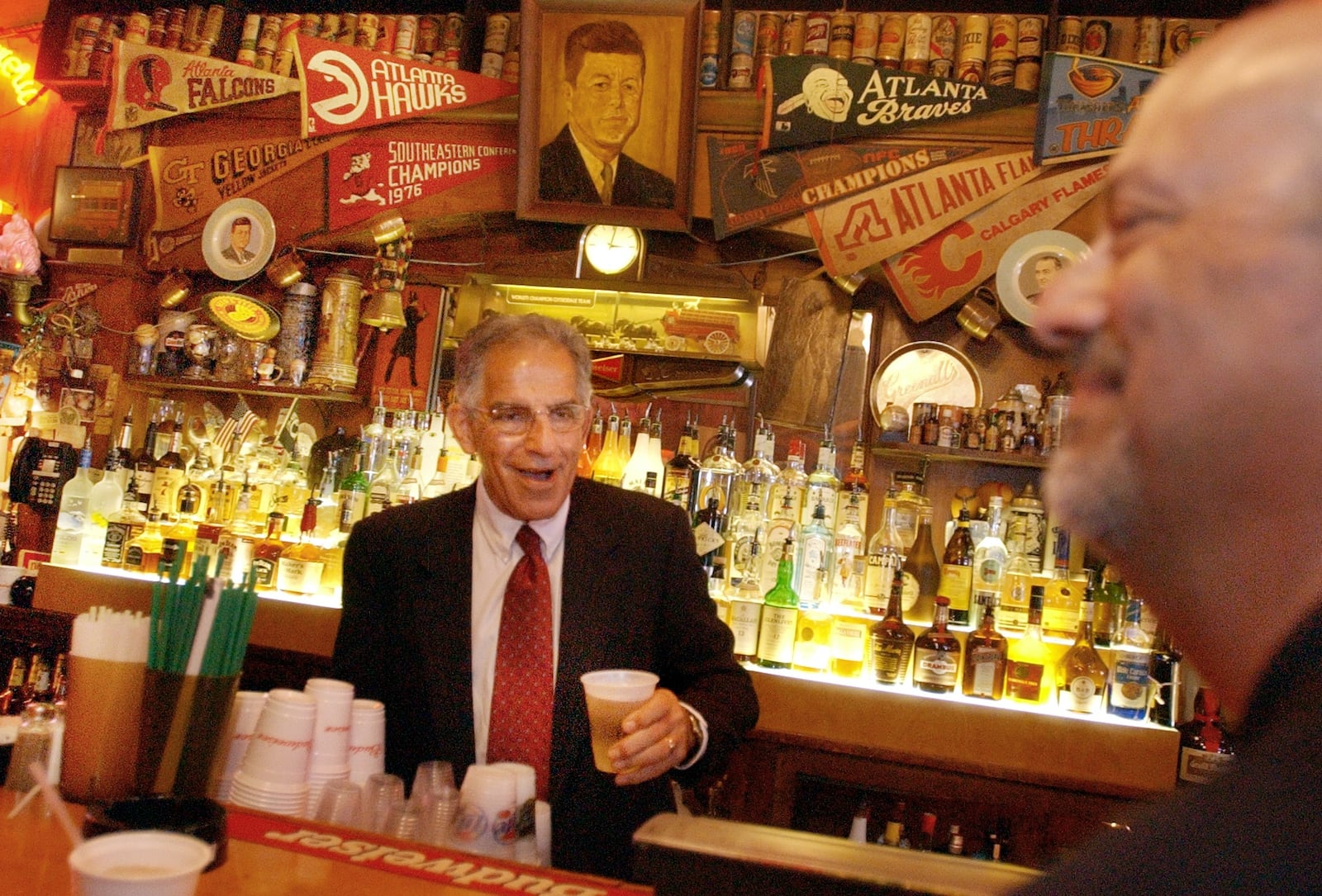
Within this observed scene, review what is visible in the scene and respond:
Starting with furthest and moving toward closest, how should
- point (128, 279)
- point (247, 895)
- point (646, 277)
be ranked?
point (128, 279), point (646, 277), point (247, 895)

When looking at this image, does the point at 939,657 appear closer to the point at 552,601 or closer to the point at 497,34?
the point at 552,601

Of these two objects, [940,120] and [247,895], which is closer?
[247,895]

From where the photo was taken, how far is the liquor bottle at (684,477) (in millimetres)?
3615

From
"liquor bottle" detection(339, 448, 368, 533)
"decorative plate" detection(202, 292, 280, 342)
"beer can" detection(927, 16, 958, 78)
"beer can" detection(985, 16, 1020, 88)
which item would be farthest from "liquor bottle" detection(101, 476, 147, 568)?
"beer can" detection(985, 16, 1020, 88)

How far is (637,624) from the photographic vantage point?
2154mm

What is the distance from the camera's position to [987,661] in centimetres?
317

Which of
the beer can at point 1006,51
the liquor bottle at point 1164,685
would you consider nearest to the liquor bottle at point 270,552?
the liquor bottle at point 1164,685

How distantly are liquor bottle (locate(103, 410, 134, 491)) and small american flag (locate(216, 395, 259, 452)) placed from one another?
0.39 m

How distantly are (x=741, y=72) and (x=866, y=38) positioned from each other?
503 mm

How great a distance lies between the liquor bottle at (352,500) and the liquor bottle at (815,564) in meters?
1.66

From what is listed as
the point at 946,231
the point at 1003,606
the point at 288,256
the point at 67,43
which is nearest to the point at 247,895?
the point at 1003,606

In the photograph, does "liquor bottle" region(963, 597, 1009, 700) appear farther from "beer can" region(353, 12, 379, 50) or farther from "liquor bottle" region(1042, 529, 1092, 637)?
"beer can" region(353, 12, 379, 50)

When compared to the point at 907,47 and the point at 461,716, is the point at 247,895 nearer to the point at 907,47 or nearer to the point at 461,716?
the point at 461,716

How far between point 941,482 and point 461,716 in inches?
91.6
